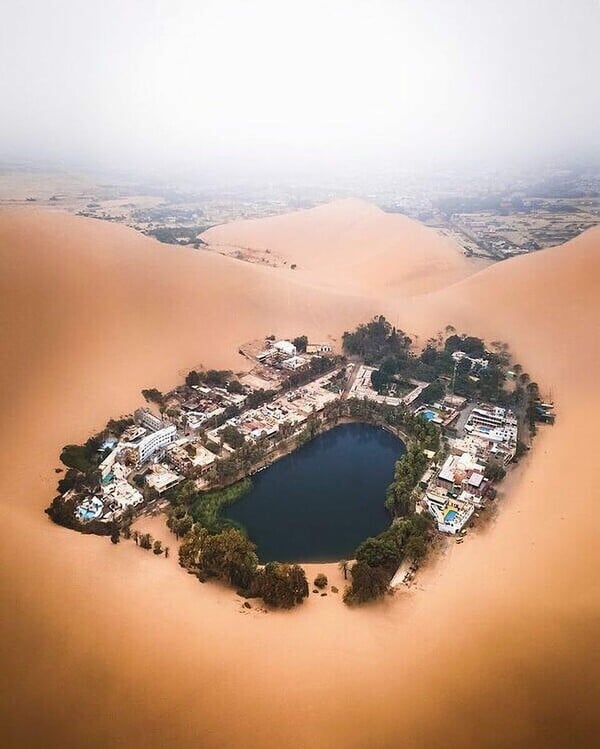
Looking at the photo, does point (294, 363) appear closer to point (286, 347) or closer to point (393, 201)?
point (286, 347)

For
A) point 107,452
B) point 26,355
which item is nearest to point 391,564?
point 107,452

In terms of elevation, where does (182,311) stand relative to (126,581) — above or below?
above

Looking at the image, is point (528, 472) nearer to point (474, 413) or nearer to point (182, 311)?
point (474, 413)

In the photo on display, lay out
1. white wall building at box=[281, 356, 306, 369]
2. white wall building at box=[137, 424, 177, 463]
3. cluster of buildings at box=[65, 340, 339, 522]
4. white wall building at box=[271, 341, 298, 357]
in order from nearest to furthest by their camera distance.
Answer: cluster of buildings at box=[65, 340, 339, 522]
white wall building at box=[137, 424, 177, 463]
white wall building at box=[281, 356, 306, 369]
white wall building at box=[271, 341, 298, 357]

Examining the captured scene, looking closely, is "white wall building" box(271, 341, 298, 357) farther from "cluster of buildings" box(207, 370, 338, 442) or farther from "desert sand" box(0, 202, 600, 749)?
"desert sand" box(0, 202, 600, 749)

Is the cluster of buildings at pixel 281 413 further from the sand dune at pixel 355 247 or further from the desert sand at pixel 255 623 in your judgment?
the sand dune at pixel 355 247

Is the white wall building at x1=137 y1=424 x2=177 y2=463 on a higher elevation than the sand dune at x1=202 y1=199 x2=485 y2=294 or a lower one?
lower

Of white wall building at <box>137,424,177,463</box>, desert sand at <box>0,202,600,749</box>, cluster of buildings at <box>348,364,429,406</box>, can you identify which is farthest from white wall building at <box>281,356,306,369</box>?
white wall building at <box>137,424,177,463</box>

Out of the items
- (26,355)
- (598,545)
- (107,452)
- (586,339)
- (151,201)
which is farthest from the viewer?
(151,201)
